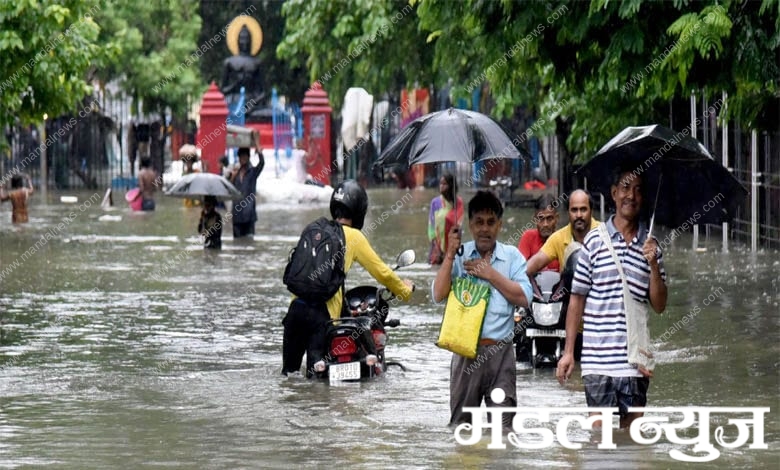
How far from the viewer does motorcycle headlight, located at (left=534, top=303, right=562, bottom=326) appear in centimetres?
1302

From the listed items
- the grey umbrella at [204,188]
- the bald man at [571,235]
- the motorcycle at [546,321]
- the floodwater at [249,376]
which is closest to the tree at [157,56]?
the grey umbrella at [204,188]

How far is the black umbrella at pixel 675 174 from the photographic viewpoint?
371 inches

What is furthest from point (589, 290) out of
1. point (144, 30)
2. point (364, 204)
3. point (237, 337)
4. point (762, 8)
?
point (144, 30)

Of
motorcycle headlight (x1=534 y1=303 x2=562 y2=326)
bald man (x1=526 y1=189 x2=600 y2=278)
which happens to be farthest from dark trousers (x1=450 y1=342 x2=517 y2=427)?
motorcycle headlight (x1=534 y1=303 x2=562 y2=326)

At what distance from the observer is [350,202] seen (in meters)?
12.5

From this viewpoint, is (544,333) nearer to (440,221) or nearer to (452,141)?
(452,141)

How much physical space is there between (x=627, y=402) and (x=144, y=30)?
38.1m

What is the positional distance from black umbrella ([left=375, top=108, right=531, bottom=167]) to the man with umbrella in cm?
197

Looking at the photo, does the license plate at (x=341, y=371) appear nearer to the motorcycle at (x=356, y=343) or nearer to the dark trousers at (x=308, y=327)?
the motorcycle at (x=356, y=343)

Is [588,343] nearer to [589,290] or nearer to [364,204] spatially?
[589,290]

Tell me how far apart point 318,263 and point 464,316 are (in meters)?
2.86

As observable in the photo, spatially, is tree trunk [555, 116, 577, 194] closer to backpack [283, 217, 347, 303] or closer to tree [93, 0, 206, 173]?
tree [93, 0, 206, 173]

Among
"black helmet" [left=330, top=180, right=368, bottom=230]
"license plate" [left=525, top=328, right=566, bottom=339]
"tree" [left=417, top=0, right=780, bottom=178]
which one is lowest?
"license plate" [left=525, top=328, right=566, bottom=339]

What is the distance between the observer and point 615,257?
8.99 m
